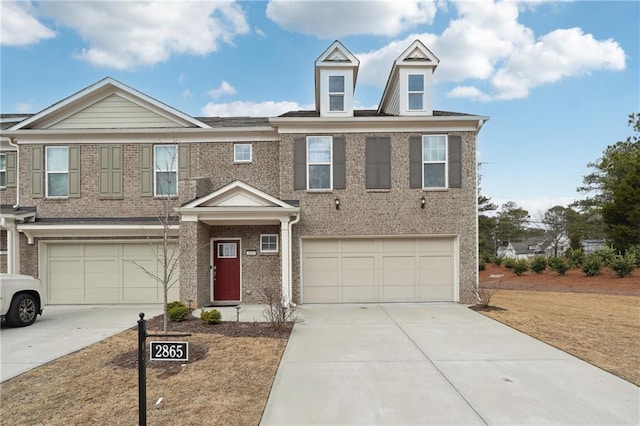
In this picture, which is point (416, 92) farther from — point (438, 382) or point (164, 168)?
point (438, 382)

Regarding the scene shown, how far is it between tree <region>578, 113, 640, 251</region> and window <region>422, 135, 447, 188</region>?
16.7 metres

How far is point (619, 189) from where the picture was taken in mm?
22328

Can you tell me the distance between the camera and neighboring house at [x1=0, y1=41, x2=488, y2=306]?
37.7ft

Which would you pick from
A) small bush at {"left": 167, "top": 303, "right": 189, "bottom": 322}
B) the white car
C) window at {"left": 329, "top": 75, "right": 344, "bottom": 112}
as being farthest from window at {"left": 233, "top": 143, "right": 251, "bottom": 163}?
the white car

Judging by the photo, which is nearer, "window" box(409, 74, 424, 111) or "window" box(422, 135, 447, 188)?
"window" box(422, 135, 447, 188)

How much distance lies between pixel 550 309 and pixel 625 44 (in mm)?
11350

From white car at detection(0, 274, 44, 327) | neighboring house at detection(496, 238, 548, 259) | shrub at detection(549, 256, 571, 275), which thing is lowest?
neighboring house at detection(496, 238, 548, 259)

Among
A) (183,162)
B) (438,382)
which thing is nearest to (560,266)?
(438,382)

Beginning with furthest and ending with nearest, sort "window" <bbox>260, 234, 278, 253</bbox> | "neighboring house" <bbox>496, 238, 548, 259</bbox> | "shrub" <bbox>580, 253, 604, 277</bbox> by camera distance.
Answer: "neighboring house" <bbox>496, 238, 548, 259</bbox> < "shrub" <bbox>580, 253, 604, 277</bbox> < "window" <bbox>260, 234, 278, 253</bbox>

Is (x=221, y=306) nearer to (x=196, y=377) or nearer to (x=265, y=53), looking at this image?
(x=196, y=377)

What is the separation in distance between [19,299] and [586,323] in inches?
528

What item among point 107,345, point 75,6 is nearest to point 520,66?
point 75,6

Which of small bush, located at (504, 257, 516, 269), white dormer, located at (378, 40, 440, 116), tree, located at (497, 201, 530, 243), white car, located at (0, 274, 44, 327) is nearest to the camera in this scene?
white car, located at (0, 274, 44, 327)

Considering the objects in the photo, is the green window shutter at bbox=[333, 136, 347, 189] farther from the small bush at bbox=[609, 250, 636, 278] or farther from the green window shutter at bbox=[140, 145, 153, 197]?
the small bush at bbox=[609, 250, 636, 278]
